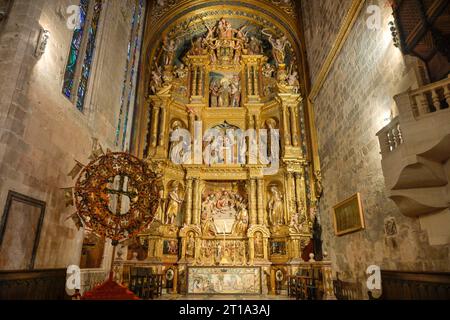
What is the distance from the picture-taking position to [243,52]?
609 inches

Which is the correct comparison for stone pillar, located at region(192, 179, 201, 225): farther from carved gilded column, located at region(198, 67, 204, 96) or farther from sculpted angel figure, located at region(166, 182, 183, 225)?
carved gilded column, located at region(198, 67, 204, 96)

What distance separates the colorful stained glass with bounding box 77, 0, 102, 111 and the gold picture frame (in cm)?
768

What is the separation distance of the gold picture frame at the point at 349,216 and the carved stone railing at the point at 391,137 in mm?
2174

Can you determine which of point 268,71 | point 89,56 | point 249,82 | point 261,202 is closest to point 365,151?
point 261,202

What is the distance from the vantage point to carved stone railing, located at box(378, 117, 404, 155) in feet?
16.7

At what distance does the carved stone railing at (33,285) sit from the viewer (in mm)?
4941

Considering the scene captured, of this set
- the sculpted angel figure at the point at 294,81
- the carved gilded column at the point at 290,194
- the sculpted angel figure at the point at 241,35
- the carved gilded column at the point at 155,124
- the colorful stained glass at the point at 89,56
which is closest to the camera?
the colorful stained glass at the point at 89,56

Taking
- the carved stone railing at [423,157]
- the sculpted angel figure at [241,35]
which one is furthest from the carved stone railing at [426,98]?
the sculpted angel figure at [241,35]

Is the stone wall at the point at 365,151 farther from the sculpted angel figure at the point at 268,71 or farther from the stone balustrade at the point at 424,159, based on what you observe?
the sculpted angel figure at the point at 268,71

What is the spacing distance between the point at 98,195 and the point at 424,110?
5555 mm

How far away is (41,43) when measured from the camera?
6121mm

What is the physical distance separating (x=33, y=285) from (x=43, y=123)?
317 cm

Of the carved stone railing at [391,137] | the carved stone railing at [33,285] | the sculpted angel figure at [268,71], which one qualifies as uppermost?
the sculpted angel figure at [268,71]
